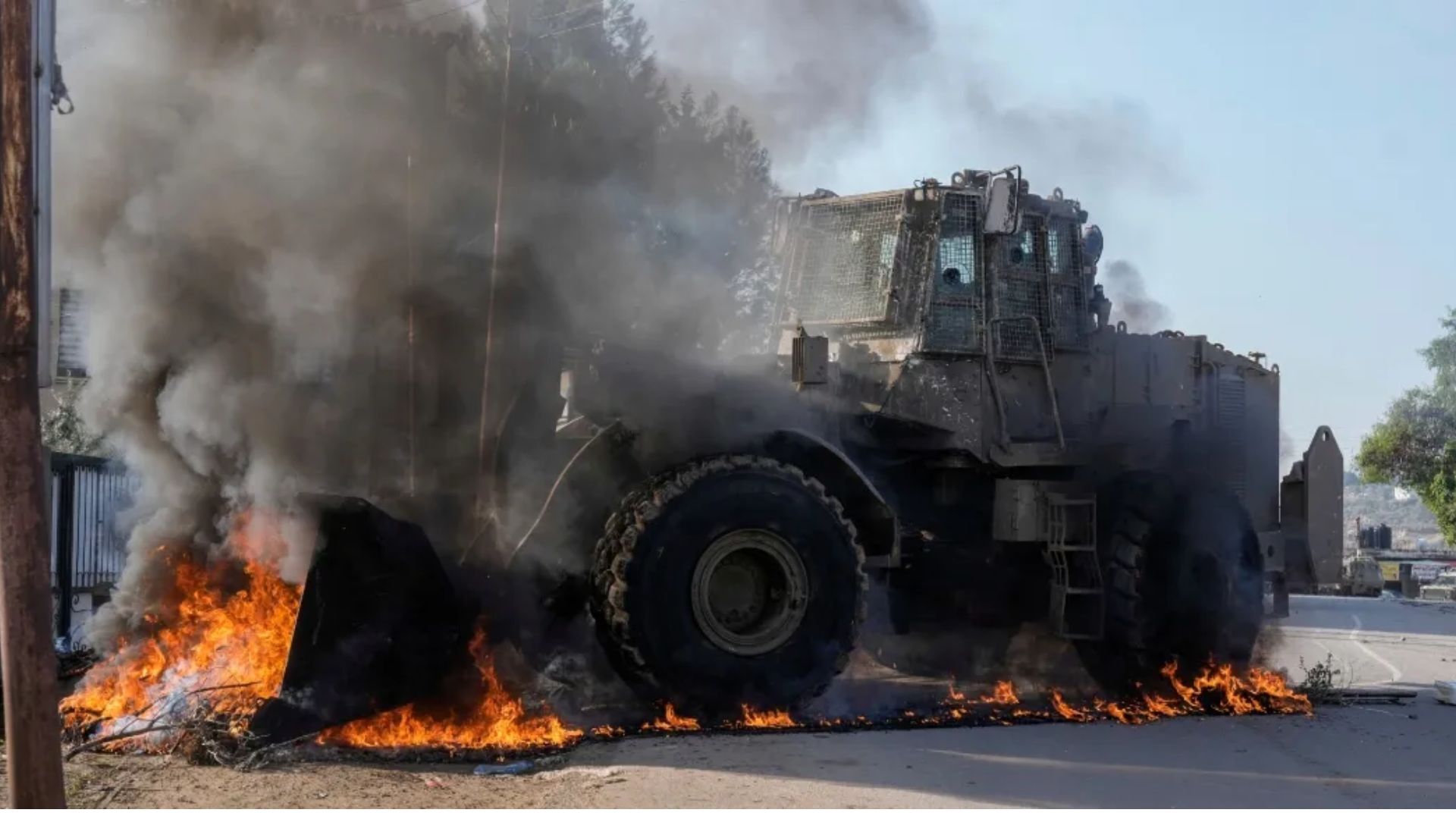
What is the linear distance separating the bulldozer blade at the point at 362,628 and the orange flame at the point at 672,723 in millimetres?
1238

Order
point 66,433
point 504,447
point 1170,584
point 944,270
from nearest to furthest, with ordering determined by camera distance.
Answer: point 504,447 < point 1170,584 < point 944,270 < point 66,433

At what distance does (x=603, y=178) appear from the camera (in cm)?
1076

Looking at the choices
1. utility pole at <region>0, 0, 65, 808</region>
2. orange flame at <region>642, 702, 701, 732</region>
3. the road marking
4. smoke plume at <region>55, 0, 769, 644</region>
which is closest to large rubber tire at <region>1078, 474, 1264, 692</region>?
the road marking

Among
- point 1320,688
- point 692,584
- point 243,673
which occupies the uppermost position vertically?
point 692,584

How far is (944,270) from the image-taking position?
1091cm

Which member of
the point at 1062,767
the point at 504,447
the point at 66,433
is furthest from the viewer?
the point at 66,433

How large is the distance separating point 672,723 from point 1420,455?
3682cm

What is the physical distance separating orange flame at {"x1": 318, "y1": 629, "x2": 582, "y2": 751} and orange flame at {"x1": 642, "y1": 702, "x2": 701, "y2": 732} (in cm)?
51

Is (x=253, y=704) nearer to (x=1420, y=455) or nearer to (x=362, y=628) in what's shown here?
(x=362, y=628)

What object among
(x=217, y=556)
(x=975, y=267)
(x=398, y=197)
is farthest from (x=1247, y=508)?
(x=217, y=556)

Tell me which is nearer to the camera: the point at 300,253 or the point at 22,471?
the point at 22,471

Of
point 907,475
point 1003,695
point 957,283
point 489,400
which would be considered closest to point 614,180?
point 489,400

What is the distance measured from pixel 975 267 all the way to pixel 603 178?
291cm

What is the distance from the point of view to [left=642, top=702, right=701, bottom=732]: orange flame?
28.0 feet
